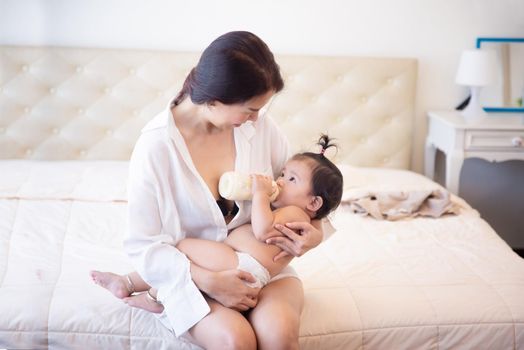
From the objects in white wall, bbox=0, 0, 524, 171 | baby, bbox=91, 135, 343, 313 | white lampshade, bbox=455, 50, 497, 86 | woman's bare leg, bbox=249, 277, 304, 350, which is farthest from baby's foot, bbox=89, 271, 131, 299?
white lampshade, bbox=455, 50, 497, 86

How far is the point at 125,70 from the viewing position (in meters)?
2.94

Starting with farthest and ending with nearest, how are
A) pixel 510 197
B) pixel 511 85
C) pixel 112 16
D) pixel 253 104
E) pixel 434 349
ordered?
pixel 510 197
pixel 511 85
pixel 112 16
pixel 434 349
pixel 253 104

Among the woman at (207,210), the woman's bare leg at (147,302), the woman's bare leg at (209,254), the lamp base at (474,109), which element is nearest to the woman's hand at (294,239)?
the woman at (207,210)

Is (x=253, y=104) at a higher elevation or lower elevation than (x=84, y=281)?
higher

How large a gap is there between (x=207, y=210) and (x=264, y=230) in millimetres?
154

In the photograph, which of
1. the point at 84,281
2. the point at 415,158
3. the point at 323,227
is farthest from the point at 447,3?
the point at 84,281

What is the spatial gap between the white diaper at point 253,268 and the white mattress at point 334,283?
0.19 meters

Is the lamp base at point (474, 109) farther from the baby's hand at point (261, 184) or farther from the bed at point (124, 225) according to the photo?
the baby's hand at point (261, 184)

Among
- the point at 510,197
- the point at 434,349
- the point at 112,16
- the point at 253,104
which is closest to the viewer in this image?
the point at 253,104

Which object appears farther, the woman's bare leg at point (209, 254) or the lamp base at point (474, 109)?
the lamp base at point (474, 109)

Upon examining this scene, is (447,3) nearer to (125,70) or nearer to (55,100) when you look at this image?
(125,70)

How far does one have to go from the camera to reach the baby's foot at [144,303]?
1528 millimetres

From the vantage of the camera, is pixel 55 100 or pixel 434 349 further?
pixel 55 100

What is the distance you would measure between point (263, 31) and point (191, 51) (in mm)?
363
